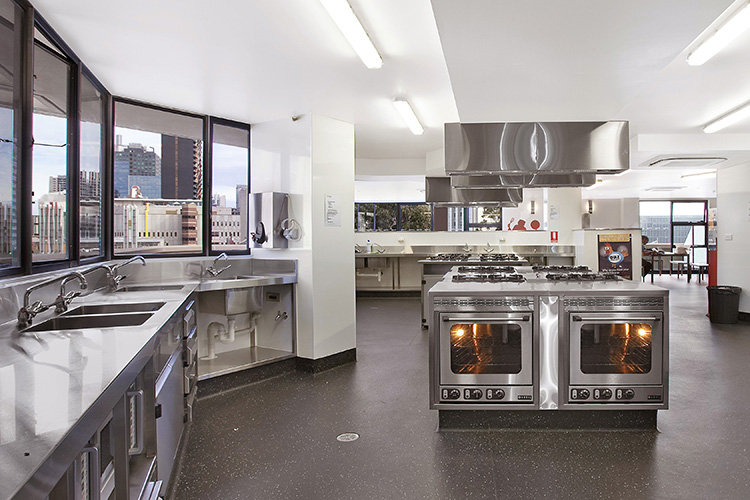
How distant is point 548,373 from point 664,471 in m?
0.80

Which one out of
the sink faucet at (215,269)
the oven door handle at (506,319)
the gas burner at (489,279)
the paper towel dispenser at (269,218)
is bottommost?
the oven door handle at (506,319)

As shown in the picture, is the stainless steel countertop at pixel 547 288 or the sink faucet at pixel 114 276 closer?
the stainless steel countertop at pixel 547 288

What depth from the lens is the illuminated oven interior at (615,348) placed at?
3148 mm

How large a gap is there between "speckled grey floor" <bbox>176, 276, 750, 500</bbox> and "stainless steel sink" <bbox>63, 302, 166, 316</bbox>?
0.91 m

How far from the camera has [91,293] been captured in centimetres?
313

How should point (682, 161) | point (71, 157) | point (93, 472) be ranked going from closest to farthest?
point (93, 472) → point (71, 157) → point (682, 161)

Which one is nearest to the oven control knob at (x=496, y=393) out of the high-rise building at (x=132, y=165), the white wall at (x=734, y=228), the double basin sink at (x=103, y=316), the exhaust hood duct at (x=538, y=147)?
the exhaust hood duct at (x=538, y=147)

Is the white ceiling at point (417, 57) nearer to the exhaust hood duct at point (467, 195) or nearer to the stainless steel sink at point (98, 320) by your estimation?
the exhaust hood duct at point (467, 195)

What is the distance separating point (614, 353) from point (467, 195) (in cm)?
360

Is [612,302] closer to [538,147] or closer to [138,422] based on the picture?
[538,147]

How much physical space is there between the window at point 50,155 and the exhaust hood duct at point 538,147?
8.21 feet

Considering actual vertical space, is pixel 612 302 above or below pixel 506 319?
above

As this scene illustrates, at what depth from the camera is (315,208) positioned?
15.1ft

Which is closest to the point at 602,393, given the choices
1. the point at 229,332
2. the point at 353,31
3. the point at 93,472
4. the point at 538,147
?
the point at 538,147
